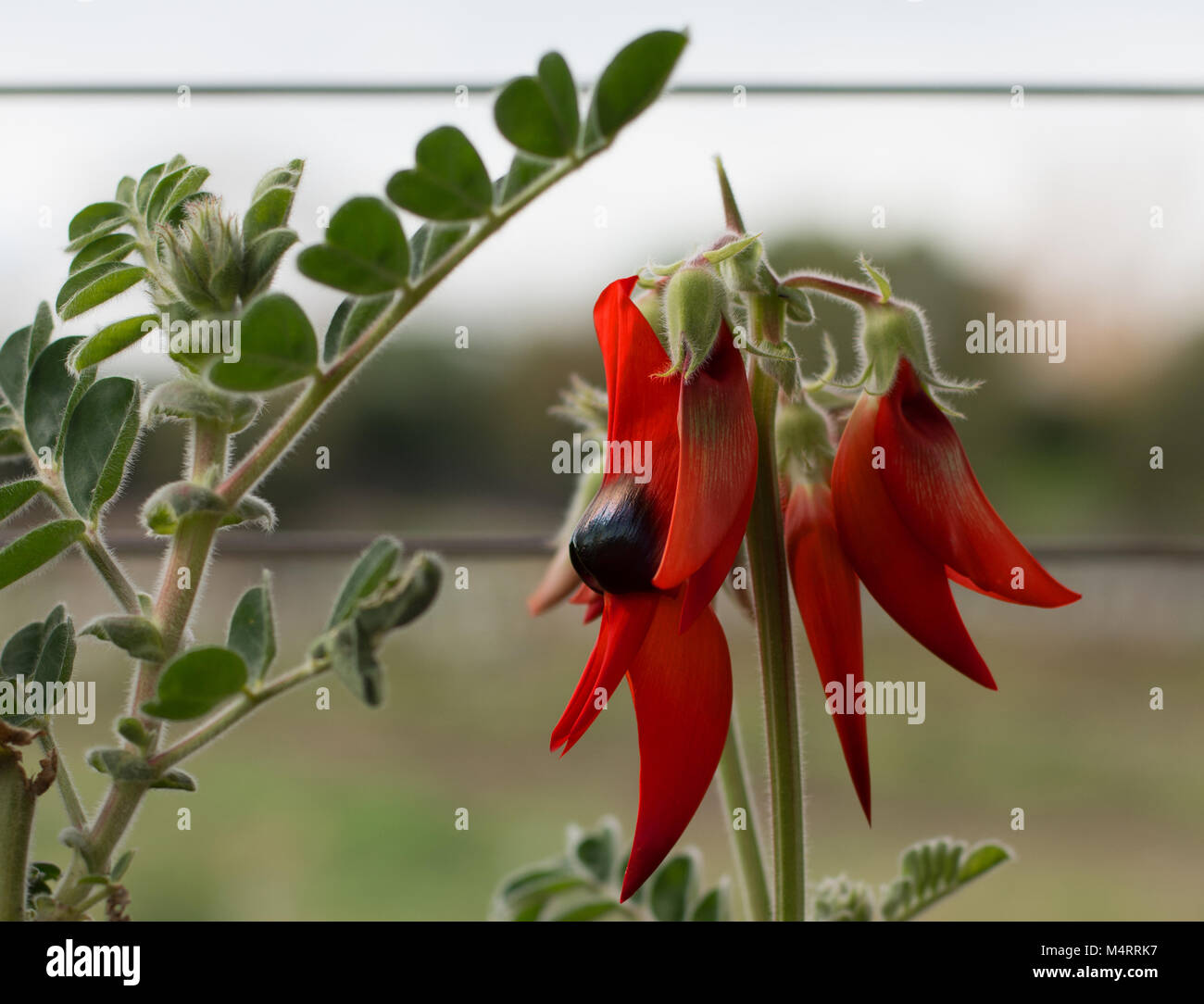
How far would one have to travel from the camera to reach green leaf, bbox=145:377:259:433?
11.1 inches

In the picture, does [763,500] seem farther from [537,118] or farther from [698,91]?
[698,91]

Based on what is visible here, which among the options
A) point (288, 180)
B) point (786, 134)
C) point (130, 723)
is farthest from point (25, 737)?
point (786, 134)

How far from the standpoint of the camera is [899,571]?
0.31m

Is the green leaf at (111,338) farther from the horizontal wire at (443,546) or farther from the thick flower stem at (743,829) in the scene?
the horizontal wire at (443,546)

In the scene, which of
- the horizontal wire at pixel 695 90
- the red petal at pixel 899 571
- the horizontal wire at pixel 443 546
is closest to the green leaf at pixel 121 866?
the red petal at pixel 899 571

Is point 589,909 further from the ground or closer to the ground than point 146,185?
closer to the ground

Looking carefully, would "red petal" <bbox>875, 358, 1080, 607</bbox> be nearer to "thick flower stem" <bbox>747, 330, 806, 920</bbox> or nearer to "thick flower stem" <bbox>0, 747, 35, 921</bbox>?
"thick flower stem" <bbox>747, 330, 806, 920</bbox>

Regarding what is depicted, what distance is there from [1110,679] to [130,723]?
244 inches

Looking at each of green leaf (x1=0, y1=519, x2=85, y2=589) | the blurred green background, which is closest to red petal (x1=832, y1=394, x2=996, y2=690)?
green leaf (x1=0, y1=519, x2=85, y2=589)

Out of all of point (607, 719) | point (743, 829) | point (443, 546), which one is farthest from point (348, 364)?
point (607, 719)

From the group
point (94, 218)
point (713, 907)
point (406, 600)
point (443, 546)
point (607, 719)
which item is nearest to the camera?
point (406, 600)

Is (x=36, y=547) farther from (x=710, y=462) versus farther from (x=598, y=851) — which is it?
(x=598, y=851)

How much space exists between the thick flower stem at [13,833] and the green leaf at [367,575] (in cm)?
9

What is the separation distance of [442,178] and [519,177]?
2 cm
